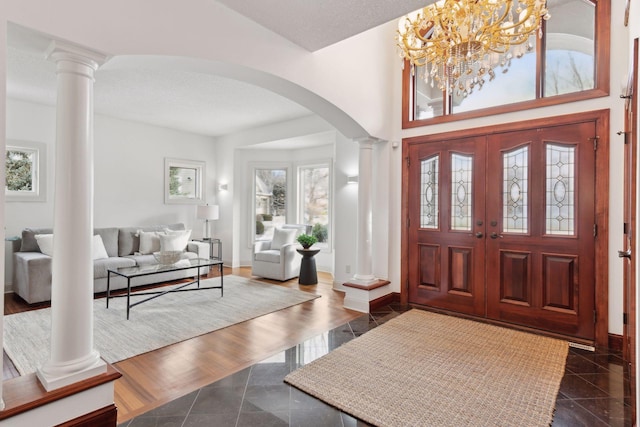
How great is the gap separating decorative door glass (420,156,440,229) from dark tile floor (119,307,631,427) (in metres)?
1.92

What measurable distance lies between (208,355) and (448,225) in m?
2.95

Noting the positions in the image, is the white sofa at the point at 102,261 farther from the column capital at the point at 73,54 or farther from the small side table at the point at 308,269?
the column capital at the point at 73,54

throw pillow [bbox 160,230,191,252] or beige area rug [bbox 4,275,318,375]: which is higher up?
throw pillow [bbox 160,230,191,252]

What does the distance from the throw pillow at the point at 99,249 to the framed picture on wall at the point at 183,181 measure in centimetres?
158

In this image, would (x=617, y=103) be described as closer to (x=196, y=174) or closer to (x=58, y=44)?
(x=58, y=44)

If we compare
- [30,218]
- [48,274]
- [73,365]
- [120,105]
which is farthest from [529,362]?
[30,218]

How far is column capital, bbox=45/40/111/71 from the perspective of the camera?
1723 mm

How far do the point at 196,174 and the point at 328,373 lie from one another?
5671 millimetres

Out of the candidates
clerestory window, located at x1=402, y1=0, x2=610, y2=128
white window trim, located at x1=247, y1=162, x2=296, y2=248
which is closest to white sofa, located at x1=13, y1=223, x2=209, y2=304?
white window trim, located at x1=247, y1=162, x2=296, y2=248

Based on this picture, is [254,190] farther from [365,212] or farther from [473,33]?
[473,33]

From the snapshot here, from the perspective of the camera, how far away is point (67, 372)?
68.7 inches

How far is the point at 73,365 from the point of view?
177cm

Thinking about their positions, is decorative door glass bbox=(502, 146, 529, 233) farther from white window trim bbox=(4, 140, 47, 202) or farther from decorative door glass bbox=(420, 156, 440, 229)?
white window trim bbox=(4, 140, 47, 202)

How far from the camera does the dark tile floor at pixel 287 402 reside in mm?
1960
